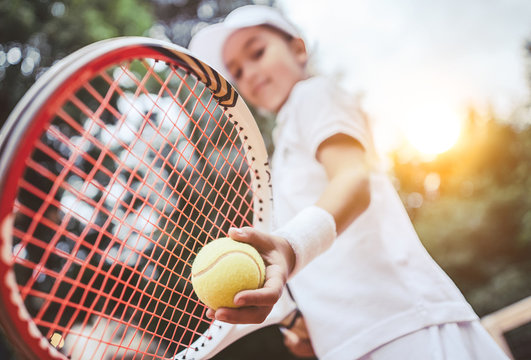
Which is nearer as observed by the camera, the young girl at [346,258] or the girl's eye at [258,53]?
the young girl at [346,258]

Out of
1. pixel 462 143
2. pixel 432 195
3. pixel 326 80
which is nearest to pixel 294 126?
pixel 326 80

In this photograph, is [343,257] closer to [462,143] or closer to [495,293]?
[495,293]

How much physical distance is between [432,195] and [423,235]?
4.52m

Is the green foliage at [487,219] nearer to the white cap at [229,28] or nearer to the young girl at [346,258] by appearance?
the young girl at [346,258]

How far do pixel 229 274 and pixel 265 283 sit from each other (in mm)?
84

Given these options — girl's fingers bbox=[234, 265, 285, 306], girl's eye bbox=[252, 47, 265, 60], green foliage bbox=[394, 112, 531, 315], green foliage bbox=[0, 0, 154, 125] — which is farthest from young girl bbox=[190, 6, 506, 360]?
green foliage bbox=[394, 112, 531, 315]

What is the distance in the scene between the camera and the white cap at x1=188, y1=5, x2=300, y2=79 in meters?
1.49

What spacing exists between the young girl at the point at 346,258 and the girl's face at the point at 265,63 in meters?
0.09

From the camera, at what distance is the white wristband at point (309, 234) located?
0.91 m

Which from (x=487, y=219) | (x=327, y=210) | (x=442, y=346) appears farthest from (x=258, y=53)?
(x=487, y=219)

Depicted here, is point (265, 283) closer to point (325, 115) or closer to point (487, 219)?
point (325, 115)

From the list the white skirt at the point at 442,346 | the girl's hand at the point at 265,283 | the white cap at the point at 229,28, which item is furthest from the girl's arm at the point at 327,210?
the white cap at the point at 229,28

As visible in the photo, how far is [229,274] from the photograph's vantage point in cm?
84

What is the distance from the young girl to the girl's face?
9 centimetres
